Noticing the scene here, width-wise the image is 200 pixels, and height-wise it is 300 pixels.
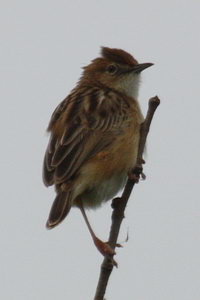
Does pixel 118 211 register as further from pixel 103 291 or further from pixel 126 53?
pixel 126 53

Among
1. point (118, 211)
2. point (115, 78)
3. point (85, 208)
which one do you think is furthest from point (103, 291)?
point (115, 78)

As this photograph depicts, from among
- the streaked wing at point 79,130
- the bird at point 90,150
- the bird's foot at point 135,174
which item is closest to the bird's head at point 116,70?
the bird at point 90,150

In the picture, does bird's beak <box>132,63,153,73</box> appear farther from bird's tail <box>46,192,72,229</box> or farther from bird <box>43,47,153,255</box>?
bird's tail <box>46,192,72,229</box>

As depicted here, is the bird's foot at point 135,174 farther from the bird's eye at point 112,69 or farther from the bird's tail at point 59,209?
the bird's eye at point 112,69

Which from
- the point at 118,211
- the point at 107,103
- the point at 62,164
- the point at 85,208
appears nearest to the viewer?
the point at 118,211

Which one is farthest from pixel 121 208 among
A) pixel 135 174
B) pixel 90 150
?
pixel 90 150

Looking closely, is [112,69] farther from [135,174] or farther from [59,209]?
[135,174]
